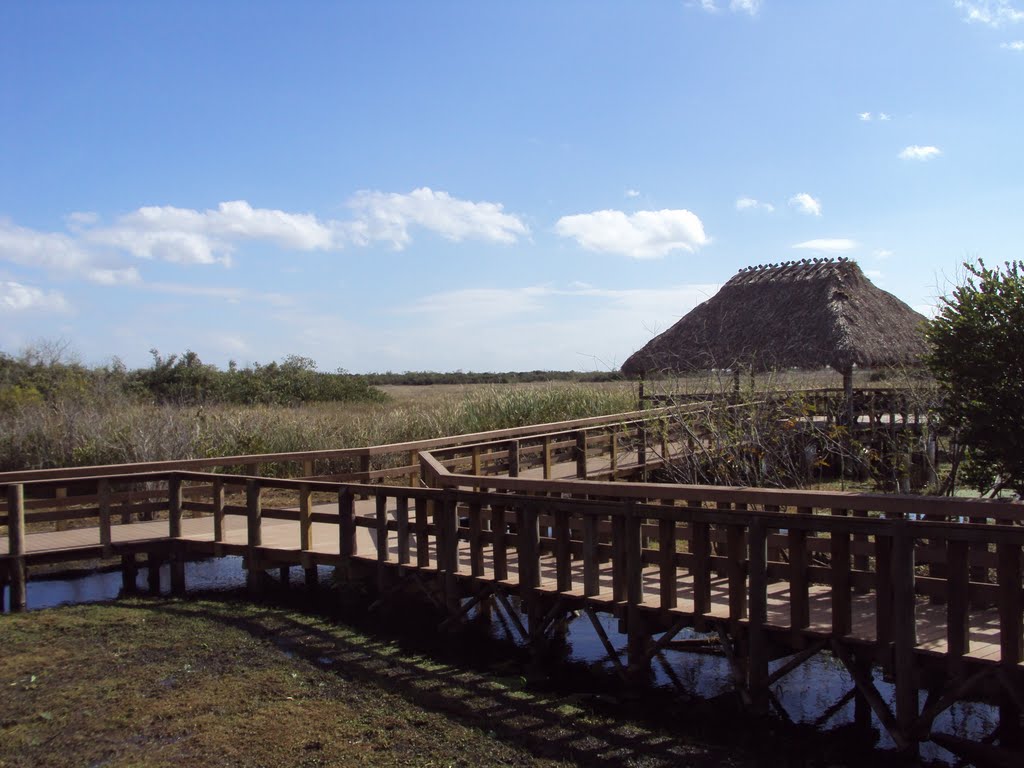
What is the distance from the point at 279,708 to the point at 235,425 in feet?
45.3

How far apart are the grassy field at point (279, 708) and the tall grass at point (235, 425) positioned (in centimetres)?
965

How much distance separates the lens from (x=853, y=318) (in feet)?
64.5

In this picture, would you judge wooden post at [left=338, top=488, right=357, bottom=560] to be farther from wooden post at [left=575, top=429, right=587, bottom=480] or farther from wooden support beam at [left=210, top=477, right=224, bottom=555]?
wooden post at [left=575, top=429, right=587, bottom=480]

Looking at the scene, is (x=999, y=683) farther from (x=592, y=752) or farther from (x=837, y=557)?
(x=592, y=752)

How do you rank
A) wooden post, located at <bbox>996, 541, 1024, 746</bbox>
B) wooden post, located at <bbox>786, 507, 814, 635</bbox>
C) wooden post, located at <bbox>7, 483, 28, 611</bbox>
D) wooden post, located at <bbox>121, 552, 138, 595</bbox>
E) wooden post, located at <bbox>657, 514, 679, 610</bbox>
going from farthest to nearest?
wooden post, located at <bbox>121, 552, 138, 595</bbox>, wooden post, located at <bbox>7, 483, 28, 611</bbox>, wooden post, located at <bbox>657, 514, 679, 610</bbox>, wooden post, located at <bbox>786, 507, 814, 635</bbox>, wooden post, located at <bbox>996, 541, 1024, 746</bbox>

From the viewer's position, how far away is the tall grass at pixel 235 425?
17.0 m

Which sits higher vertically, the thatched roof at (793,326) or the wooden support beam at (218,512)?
the thatched roof at (793,326)

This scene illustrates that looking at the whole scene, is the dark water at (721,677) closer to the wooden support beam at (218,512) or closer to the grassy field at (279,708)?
the wooden support beam at (218,512)

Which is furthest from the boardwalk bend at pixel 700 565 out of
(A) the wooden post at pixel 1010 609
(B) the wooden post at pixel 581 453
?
(B) the wooden post at pixel 581 453

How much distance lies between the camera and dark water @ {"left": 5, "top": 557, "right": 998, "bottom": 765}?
592 cm

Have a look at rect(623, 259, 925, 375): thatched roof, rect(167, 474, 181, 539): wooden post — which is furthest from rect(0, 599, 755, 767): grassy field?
rect(623, 259, 925, 375): thatched roof

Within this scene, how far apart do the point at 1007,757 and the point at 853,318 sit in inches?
620

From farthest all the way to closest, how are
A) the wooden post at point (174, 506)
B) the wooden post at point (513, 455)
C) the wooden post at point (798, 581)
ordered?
the wooden post at point (513, 455)
the wooden post at point (174, 506)
the wooden post at point (798, 581)

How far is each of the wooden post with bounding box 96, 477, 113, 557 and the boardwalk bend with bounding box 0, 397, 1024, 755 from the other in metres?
0.02
